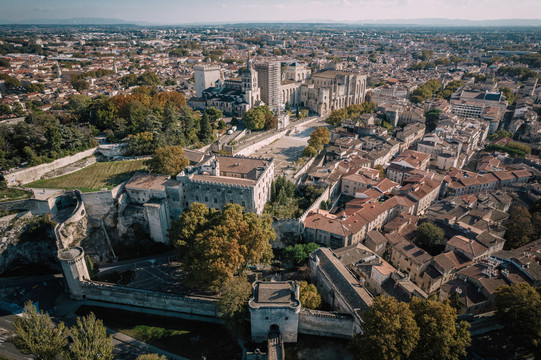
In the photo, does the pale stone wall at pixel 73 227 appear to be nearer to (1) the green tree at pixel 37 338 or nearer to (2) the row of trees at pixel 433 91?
(1) the green tree at pixel 37 338

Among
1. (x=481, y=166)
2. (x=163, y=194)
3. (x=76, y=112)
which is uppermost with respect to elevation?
(x=76, y=112)

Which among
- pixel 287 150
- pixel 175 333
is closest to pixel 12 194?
pixel 175 333

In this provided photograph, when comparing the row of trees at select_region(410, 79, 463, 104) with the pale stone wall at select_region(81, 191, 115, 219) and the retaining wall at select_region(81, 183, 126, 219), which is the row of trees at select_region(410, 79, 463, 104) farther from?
the pale stone wall at select_region(81, 191, 115, 219)

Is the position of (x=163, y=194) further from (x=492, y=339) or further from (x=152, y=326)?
(x=492, y=339)

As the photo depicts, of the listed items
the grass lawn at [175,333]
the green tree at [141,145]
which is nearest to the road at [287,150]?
the green tree at [141,145]

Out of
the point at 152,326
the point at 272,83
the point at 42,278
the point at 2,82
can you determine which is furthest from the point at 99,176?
the point at 2,82
